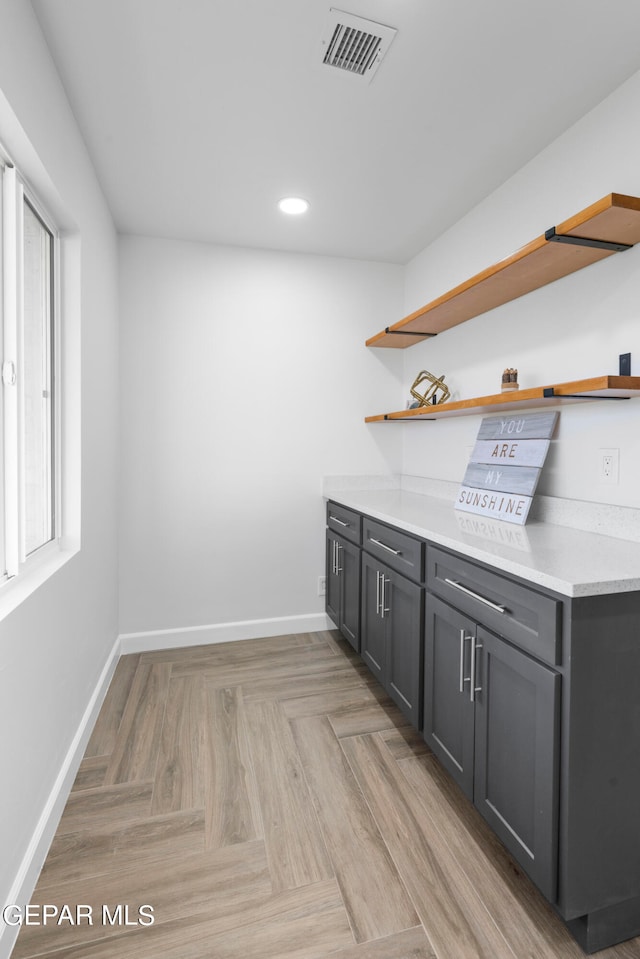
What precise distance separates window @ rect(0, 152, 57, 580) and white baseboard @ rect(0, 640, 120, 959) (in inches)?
29.8

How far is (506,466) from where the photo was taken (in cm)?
216

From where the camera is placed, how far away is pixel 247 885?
54.6 inches

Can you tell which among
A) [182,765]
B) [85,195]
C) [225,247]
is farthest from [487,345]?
[182,765]

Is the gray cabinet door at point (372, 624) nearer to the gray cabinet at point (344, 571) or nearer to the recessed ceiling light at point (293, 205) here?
the gray cabinet at point (344, 571)

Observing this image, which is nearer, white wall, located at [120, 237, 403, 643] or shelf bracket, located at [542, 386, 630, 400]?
shelf bracket, located at [542, 386, 630, 400]

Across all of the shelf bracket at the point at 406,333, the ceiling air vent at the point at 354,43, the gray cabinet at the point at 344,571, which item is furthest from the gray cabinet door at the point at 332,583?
the ceiling air vent at the point at 354,43

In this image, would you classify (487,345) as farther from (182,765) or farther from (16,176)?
(182,765)

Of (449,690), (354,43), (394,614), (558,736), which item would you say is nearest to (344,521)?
(394,614)

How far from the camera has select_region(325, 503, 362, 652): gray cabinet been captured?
263 cm

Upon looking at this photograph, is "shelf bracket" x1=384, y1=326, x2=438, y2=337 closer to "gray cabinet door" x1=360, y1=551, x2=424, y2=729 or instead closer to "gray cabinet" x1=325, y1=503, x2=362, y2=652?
"gray cabinet" x1=325, y1=503, x2=362, y2=652

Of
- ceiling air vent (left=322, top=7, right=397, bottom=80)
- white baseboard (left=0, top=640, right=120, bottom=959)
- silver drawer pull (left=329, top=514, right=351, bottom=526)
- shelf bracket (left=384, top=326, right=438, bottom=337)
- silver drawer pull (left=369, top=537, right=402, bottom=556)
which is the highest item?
ceiling air vent (left=322, top=7, right=397, bottom=80)

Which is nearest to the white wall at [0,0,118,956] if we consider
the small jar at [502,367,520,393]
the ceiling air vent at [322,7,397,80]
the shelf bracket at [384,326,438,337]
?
the ceiling air vent at [322,7,397,80]

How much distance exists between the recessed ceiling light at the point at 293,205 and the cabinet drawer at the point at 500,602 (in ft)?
6.07

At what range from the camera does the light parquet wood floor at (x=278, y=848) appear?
1.23m
